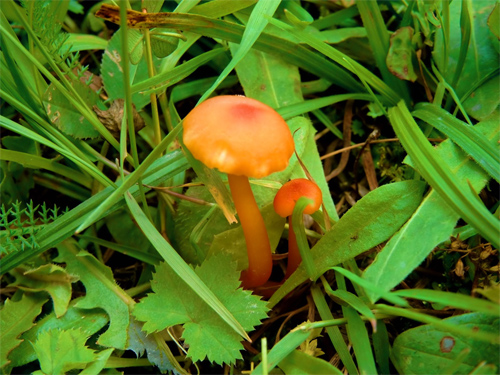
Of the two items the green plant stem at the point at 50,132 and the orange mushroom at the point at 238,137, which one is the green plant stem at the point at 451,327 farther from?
the green plant stem at the point at 50,132

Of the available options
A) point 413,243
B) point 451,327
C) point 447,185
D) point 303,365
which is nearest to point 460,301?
point 451,327

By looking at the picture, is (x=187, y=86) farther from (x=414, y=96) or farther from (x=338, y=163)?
(x=414, y=96)

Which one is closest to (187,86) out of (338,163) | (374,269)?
(338,163)

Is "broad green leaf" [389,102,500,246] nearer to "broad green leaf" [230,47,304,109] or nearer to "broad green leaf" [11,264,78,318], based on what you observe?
"broad green leaf" [230,47,304,109]

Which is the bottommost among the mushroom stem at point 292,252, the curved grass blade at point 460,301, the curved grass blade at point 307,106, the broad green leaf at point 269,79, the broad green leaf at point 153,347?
the broad green leaf at point 153,347

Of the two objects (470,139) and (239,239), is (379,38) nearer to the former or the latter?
(470,139)

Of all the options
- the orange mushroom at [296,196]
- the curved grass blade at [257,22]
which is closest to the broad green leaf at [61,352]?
the orange mushroom at [296,196]
